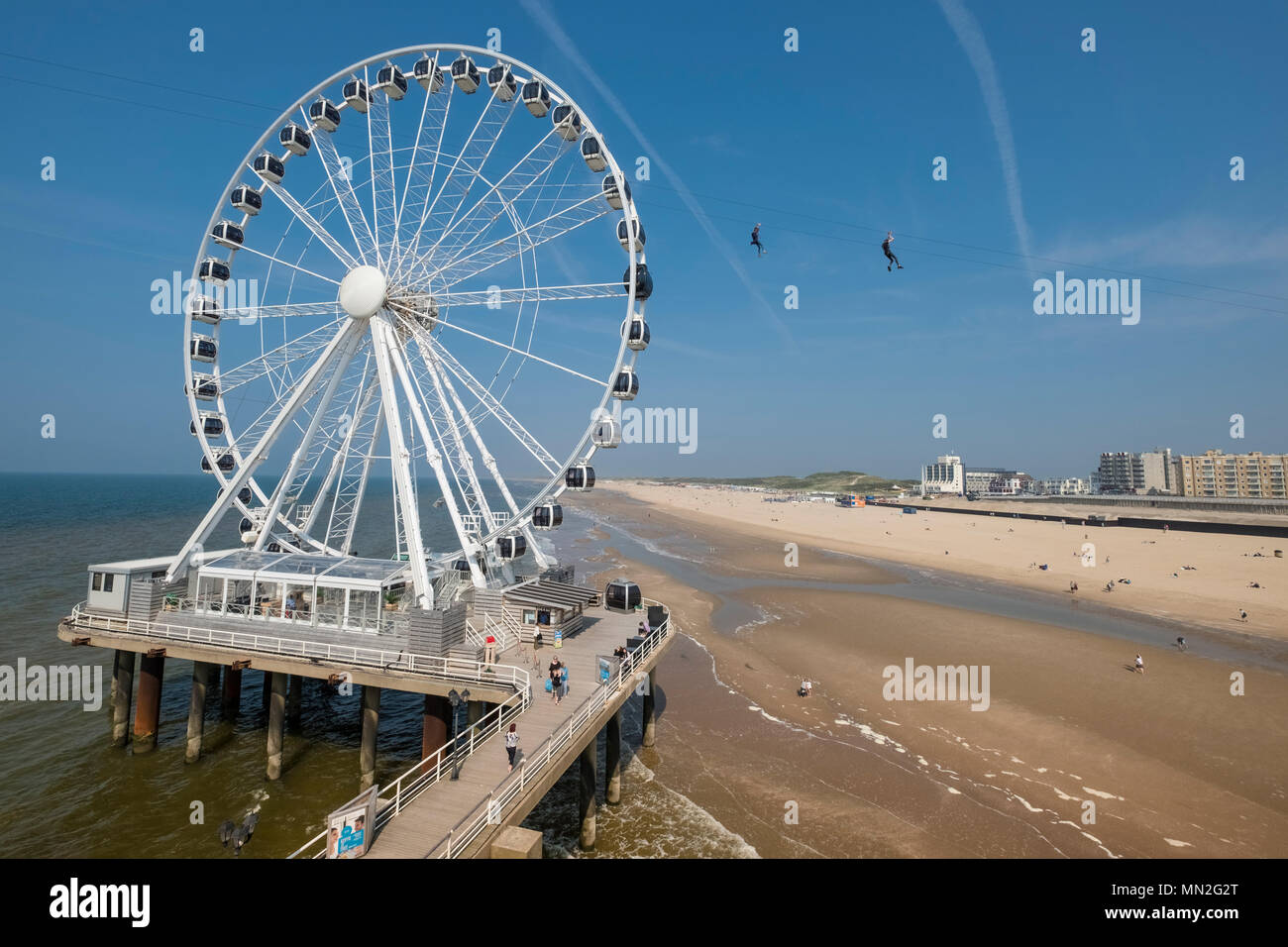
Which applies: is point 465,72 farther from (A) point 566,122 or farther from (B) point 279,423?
(B) point 279,423

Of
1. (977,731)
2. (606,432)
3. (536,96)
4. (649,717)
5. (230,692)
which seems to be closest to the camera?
(649,717)

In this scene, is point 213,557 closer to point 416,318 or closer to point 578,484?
point 416,318

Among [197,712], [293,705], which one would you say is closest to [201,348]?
[197,712]

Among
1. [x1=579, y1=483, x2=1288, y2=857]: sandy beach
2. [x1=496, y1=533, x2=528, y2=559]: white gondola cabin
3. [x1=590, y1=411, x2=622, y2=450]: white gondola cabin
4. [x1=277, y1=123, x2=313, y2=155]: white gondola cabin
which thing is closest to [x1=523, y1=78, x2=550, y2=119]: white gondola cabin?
[x1=277, y1=123, x2=313, y2=155]: white gondola cabin

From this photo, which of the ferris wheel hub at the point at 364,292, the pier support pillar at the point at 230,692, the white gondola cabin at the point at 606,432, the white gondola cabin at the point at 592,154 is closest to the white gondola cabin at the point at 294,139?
the ferris wheel hub at the point at 364,292

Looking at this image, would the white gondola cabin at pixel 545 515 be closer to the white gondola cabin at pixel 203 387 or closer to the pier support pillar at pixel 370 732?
the pier support pillar at pixel 370 732

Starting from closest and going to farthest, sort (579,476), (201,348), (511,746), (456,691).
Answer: (511,746) < (456,691) < (579,476) < (201,348)
